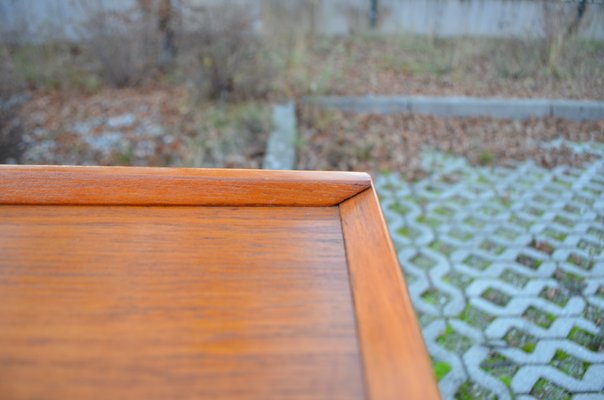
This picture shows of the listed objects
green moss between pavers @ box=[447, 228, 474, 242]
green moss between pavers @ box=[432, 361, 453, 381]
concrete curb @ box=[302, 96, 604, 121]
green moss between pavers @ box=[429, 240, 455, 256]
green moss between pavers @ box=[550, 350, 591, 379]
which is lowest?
green moss between pavers @ box=[432, 361, 453, 381]

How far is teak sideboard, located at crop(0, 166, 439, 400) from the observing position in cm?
73

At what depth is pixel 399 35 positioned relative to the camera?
24.8 ft

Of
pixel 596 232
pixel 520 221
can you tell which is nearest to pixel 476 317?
pixel 520 221

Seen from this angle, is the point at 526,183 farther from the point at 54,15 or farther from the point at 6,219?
the point at 54,15

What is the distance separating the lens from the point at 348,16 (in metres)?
7.97

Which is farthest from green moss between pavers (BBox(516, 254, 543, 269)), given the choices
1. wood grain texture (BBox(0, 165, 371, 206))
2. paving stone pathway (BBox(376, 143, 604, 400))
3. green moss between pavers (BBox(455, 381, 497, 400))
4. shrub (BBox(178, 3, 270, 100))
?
shrub (BBox(178, 3, 270, 100))

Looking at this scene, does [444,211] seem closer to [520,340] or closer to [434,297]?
[434,297]

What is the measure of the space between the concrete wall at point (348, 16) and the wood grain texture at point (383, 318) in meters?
5.55

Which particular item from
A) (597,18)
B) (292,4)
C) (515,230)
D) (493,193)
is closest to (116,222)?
(515,230)

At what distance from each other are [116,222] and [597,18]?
483 centimetres

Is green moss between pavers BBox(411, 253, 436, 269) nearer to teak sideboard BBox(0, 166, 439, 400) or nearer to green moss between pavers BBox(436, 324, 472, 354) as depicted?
green moss between pavers BBox(436, 324, 472, 354)

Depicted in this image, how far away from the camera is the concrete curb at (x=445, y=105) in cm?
485

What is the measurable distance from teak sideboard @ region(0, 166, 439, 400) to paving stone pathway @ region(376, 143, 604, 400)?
51.2 inches

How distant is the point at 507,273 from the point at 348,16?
6.33 meters
